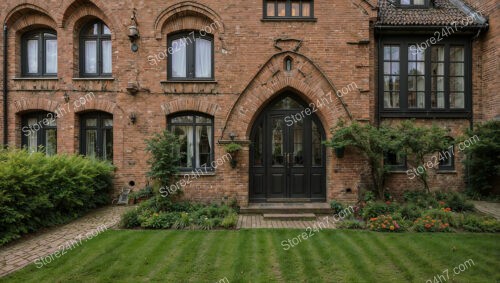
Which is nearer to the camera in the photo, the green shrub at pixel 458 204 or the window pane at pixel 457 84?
the green shrub at pixel 458 204

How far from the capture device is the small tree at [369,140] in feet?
26.2

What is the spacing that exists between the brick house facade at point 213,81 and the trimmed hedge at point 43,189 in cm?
125

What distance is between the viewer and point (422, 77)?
1012 cm

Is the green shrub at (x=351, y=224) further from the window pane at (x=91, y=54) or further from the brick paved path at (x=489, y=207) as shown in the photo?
the window pane at (x=91, y=54)

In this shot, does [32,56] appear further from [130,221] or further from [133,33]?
[130,221]

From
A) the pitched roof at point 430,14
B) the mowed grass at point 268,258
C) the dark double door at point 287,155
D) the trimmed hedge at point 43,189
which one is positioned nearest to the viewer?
the mowed grass at point 268,258

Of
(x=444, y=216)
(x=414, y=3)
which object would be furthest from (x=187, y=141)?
(x=414, y=3)

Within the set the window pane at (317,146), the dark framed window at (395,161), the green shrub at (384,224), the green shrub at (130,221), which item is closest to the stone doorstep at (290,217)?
the green shrub at (384,224)

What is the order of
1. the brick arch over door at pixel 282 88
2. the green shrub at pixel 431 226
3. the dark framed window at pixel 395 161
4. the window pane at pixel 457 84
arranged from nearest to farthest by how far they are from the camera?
the green shrub at pixel 431 226 < the brick arch over door at pixel 282 88 < the dark framed window at pixel 395 161 < the window pane at pixel 457 84

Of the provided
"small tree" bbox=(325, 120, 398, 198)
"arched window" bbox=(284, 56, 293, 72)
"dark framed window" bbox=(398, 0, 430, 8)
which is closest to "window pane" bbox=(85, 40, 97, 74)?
"arched window" bbox=(284, 56, 293, 72)

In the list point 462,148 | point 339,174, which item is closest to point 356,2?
point 339,174

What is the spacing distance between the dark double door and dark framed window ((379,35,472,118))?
3.32 m

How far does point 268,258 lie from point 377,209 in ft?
14.3

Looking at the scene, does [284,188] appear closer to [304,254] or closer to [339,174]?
[339,174]
